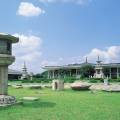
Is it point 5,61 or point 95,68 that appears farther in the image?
point 95,68

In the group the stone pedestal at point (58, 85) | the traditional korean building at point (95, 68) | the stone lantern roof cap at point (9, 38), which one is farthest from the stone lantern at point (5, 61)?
the traditional korean building at point (95, 68)

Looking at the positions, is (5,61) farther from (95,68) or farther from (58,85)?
(95,68)

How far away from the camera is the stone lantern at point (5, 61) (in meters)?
13.9

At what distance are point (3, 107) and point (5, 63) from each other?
6.69ft

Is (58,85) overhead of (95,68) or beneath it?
beneath

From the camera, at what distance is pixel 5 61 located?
46.3 ft

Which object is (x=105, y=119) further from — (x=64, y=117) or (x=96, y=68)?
(x=96, y=68)

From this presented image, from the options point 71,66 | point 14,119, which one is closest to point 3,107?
point 14,119

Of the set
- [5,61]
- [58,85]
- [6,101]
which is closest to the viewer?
[6,101]

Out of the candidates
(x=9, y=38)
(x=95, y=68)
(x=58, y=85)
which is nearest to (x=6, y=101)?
(x=9, y=38)

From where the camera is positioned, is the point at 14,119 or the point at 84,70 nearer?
the point at 14,119

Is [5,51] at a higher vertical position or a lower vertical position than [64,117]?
higher

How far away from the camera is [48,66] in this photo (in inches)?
4727

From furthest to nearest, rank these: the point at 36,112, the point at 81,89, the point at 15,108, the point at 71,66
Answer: the point at 71,66 → the point at 81,89 → the point at 15,108 → the point at 36,112
